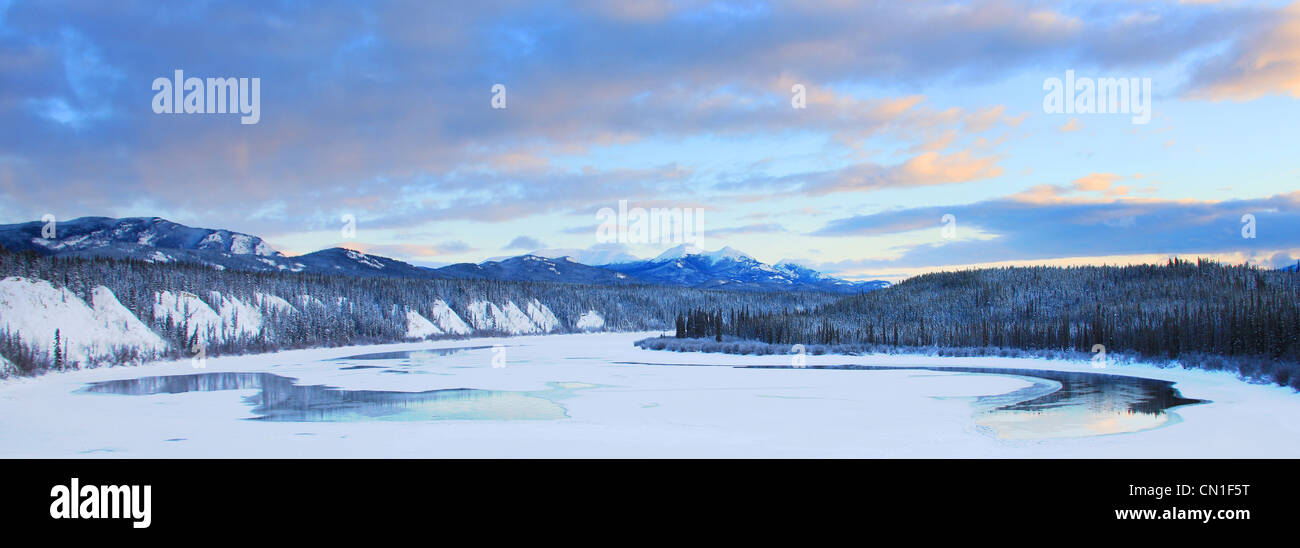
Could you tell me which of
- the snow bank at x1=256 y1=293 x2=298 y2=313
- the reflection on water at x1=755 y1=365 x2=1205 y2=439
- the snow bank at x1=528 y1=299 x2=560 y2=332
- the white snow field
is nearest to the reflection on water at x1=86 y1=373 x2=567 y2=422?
the white snow field

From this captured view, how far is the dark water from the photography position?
54.6 ft

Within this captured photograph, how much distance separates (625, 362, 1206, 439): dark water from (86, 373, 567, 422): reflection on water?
10.1m

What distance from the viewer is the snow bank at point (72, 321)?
40.4 metres

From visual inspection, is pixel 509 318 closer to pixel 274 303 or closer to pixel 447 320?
pixel 447 320

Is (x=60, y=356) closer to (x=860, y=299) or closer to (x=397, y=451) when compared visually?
(x=397, y=451)

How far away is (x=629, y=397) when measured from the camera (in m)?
24.2

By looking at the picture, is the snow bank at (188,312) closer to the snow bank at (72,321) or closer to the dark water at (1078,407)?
the snow bank at (72,321)

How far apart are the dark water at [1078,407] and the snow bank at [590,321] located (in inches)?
3929

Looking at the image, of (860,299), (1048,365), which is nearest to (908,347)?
(1048,365)

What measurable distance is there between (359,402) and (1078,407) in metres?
19.2

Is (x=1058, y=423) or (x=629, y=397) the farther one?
(x=629, y=397)

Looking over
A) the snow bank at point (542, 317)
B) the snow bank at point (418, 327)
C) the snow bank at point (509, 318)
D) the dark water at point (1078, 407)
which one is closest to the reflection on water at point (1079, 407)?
the dark water at point (1078, 407)
